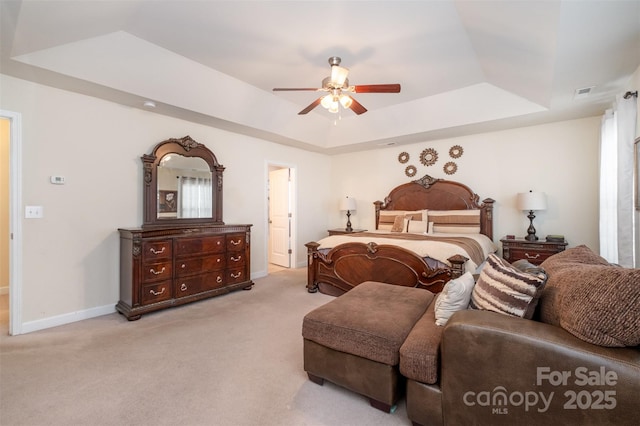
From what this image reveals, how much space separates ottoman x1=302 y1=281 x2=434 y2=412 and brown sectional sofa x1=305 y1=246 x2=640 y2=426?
0.13 metres

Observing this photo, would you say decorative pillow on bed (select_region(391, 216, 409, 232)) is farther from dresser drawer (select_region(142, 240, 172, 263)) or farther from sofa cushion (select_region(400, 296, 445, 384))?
dresser drawer (select_region(142, 240, 172, 263))

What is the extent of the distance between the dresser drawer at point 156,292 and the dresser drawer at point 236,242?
0.93 m

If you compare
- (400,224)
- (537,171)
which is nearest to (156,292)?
(400,224)

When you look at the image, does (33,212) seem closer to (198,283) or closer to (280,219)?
(198,283)

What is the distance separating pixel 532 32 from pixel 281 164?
4121 mm

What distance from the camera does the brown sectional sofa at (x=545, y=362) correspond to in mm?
1096

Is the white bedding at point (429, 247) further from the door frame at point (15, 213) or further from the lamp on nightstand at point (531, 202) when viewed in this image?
the door frame at point (15, 213)

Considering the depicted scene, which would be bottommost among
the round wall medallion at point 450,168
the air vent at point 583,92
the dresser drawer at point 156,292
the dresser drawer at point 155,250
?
the dresser drawer at point 156,292

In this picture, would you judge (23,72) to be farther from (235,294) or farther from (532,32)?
(532,32)

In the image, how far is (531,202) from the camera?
13.3 feet

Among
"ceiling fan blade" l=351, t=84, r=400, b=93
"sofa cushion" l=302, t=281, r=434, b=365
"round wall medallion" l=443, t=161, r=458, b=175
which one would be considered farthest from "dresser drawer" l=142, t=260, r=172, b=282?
"round wall medallion" l=443, t=161, r=458, b=175

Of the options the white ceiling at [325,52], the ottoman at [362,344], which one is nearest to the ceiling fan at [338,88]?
the white ceiling at [325,52]

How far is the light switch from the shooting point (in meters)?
2.89

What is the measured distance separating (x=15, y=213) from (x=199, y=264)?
1.84m
